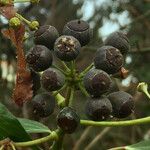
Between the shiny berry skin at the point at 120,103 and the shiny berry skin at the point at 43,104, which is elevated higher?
the shiny berry skin at the point at 43,104

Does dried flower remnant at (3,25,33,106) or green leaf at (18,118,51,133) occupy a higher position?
Answer: dried flower remnant at (3,25,33,106)

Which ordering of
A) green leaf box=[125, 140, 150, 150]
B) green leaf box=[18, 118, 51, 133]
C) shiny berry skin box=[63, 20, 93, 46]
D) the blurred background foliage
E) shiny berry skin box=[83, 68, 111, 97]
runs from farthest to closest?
1. the blurred background foliage
2. green leaf box=[18, 118, 51, 133]
3. green leaf box=[125, 140, 150, 150]
4. shiny berry skin box=[63, 20, 93, 46]
5. shiny berry skin box=[83, 68, 111, 97]

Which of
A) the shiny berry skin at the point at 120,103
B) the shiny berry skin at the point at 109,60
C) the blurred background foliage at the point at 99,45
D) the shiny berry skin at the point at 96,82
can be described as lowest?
the blurred background foliage at the point at 99,45

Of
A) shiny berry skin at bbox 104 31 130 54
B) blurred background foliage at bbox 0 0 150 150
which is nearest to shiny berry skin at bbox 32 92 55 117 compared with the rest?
shiny berry skin at bbox 104 31 130 54

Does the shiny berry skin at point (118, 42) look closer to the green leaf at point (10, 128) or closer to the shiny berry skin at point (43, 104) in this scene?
the shiny berry skin at point (43, 104)

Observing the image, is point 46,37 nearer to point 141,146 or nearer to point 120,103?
point 120,103

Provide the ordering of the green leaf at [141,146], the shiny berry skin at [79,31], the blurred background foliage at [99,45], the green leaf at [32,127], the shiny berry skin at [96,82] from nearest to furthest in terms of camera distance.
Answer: the shiny berry skin at [96,82], the shiny berry skin at [79,31], the green leaf at [141,146], the green leaf at [32,127], the blurred background foliage at [99,45]

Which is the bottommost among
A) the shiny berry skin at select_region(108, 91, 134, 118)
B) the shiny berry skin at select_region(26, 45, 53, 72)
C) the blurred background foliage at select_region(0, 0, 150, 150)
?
the blurred background foliage at select_region(0, 0, 150, 150)

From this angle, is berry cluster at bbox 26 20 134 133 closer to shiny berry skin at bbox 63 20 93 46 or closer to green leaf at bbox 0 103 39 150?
shiny berry skin at bbox 63 20 93 46

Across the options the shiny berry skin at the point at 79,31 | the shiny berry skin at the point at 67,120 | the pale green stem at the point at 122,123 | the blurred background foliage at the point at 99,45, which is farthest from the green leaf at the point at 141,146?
the blurred background foliage at the point at 99,45
